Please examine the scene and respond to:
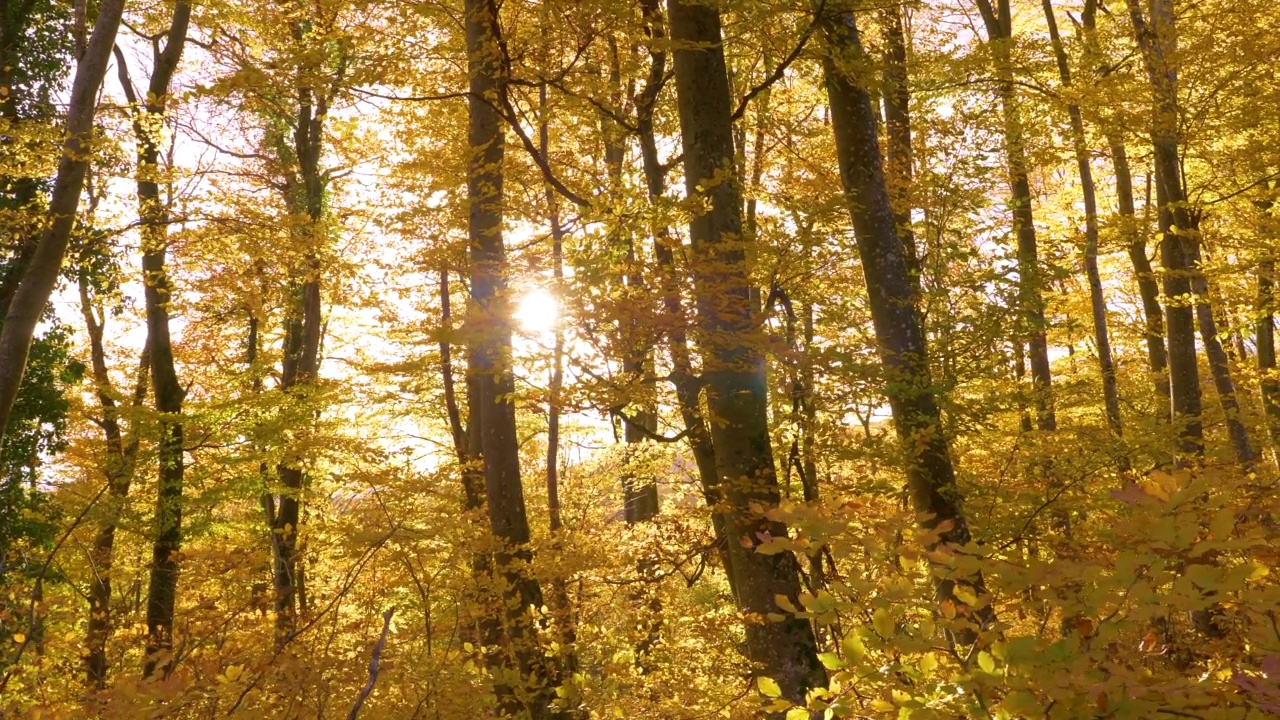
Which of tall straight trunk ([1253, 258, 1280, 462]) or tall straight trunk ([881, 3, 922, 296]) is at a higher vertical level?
tall straight trunk ([881, 3, 922, 296])

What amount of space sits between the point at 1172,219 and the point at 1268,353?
14.2ft

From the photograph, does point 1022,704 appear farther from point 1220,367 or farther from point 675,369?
point 1220,367

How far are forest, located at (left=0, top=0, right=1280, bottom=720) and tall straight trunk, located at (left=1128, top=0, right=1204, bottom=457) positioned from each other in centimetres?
5

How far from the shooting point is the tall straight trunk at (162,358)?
1013 cm

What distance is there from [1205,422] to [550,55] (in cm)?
1164

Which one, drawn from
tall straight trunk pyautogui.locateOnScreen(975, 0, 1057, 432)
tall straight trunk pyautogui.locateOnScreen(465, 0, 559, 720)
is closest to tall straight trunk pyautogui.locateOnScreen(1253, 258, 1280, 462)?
tall straight trunk pyautogui.locateOnScreen(975, 0, 1057, 432)

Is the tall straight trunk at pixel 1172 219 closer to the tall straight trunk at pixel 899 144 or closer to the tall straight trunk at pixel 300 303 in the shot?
the tall straight trunk at pixel 899 144

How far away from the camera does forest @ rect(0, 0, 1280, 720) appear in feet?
10.7

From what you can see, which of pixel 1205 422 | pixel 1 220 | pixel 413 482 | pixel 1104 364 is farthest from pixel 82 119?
pixel 1205 422

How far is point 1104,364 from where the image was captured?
11016mm

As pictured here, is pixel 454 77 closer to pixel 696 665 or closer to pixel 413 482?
pixel 413 482

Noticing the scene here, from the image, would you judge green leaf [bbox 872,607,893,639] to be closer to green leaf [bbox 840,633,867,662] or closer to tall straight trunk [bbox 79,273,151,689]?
green leaf [bbox 840,633,867,662]

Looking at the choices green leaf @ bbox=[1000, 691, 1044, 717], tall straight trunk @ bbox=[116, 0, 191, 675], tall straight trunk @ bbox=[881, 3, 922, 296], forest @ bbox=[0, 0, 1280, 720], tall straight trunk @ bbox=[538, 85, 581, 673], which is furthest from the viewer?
tall straight trunk @ bbox=[116, 0, 191, 675]

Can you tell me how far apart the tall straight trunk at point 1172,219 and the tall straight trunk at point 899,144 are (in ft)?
7.97
